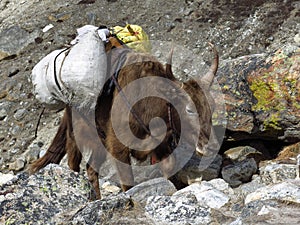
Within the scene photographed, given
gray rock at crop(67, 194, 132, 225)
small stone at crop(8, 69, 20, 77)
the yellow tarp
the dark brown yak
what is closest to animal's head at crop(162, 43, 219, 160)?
the dark brown yak

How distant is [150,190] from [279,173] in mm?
1432

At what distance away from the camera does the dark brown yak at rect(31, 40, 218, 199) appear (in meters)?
7.24

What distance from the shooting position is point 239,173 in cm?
746

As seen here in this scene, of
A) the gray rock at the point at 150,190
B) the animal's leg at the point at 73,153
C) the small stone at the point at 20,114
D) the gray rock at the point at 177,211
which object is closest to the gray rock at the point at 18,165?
the small stone at the point at 20,114

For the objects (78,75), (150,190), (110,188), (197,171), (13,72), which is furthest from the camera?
(13,72)

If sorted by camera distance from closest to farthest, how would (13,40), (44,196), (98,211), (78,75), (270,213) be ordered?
1. (270,213)
2. (98,211)
3. (44,196)
4. (78,75)
5. (13,40)

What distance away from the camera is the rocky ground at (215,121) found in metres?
4.51

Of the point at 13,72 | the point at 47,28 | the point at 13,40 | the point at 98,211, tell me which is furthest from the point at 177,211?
the point at 47,28

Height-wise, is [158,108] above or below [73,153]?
above

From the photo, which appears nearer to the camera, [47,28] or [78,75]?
[78,75]

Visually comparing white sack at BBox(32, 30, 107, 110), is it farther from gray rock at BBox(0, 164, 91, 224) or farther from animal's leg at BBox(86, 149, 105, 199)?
gray rock at BBox(0, 164, 91, 224)

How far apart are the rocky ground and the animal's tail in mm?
572

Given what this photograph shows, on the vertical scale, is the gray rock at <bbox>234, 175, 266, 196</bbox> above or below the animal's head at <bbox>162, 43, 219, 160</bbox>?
below

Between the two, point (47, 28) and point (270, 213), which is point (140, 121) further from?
point (47, 28)
